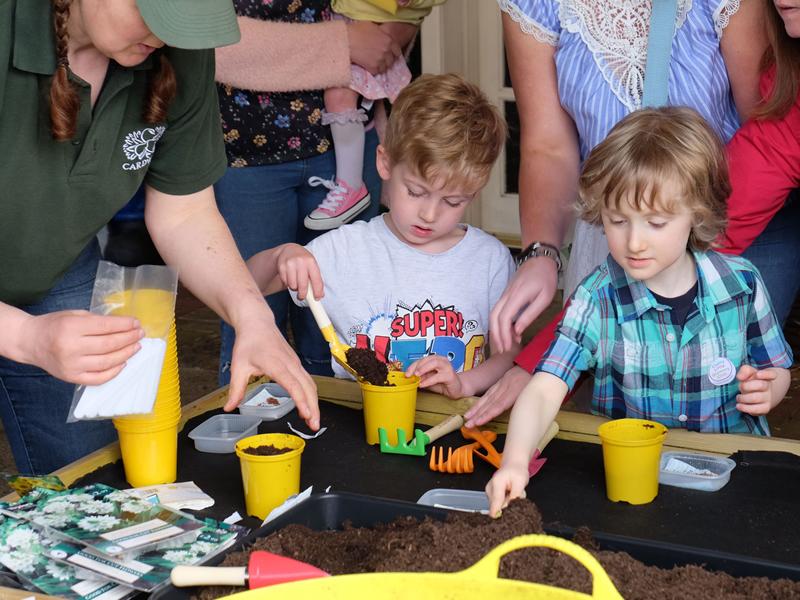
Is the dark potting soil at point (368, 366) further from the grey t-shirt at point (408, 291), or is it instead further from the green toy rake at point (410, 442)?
the grey t-shirt at point (408, 291)

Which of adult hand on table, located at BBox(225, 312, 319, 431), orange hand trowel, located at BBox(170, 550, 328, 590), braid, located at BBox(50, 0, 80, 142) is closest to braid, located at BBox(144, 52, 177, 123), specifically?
braid, located at BBox(50, 0, 80, 142)

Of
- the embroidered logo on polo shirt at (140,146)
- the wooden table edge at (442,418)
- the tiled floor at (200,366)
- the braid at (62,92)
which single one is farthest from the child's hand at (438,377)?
the tiled floor at (200,366)

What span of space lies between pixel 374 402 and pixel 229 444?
9.4 inches

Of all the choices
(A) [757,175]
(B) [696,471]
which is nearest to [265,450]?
(B) [696,471]

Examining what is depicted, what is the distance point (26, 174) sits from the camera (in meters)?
1.55

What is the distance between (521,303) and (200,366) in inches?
101

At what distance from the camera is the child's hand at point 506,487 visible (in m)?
1.27

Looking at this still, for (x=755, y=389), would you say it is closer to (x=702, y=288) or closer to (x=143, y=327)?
(x=702, y=288)

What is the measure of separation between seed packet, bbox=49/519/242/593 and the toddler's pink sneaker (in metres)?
1.31

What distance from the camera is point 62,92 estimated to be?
1483 mm

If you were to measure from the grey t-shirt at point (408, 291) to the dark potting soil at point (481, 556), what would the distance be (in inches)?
37.7

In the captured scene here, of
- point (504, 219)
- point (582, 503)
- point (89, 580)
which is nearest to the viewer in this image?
point (89, 580)

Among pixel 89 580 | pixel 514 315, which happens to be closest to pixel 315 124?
pixel 514 315

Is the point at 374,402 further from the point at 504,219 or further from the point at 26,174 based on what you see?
the point at 504,219
